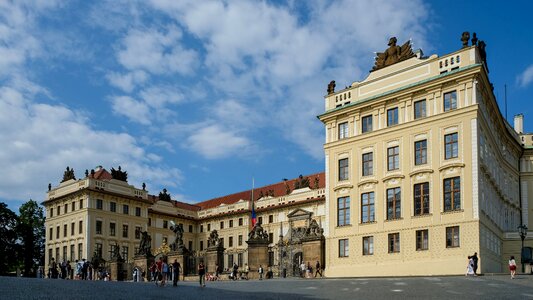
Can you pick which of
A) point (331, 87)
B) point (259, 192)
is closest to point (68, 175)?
point (259, 192)

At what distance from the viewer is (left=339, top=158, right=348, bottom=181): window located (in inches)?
1951

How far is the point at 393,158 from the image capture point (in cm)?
4641

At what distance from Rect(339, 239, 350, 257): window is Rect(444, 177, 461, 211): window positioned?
8838 mm

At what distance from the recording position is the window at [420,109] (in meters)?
45.2

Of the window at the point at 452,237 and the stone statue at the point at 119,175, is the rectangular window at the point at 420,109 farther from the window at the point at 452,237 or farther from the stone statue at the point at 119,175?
the stone statue at the point at 119,175

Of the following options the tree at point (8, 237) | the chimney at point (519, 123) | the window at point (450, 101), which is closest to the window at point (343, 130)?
the window at point (450, 101)

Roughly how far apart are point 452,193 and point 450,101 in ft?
20.9

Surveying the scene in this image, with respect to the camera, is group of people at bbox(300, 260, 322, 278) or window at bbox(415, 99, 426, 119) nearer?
window at bbox(415, 99, 426, 119)

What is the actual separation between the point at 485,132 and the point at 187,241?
187ft

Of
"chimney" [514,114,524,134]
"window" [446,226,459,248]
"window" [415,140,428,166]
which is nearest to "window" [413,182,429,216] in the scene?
"window" [415,140,428,166]

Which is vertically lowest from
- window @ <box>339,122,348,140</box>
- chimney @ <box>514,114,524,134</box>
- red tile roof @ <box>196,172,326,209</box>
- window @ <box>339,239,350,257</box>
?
window @ <box>339,239,350,257</box>

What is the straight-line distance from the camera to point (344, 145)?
49844mm

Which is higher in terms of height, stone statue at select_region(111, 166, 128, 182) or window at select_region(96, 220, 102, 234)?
stone statue at select_region(111, 166, 128, 182)

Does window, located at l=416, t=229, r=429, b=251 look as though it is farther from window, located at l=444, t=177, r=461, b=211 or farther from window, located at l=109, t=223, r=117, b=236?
window, located at l=109, t=223, r=117, b=236
